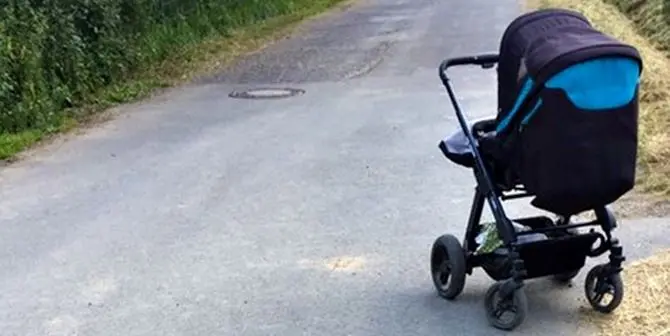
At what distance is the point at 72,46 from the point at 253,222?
500cm

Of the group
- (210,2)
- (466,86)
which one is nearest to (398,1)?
(210,2)

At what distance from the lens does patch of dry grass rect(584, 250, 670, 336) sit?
4.46m

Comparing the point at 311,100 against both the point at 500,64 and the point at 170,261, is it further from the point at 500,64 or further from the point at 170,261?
the point at 500,64

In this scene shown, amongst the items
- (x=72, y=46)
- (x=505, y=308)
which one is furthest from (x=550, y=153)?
(x=72, y=46)

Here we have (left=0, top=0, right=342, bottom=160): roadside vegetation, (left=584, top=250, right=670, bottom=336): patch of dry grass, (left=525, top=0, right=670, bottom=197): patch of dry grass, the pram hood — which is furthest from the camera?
(left=0, top=0, right=342, bottom=160): roadside vegetation

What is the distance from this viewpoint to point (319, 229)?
6168 mm

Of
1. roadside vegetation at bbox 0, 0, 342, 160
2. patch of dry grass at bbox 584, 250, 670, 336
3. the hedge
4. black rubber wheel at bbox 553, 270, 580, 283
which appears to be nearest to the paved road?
black rubber wheel at bbox 553, 270, 580, 283

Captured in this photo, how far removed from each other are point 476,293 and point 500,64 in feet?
3.85

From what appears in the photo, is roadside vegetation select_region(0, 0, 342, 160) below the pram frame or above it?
below

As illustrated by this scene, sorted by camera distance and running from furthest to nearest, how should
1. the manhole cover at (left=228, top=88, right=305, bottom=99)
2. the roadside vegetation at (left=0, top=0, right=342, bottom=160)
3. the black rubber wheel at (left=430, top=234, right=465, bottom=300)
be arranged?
1. the manhole cover at (left=228, top=88, right=305, bottom=99)
2. the roadside vegetation at (left=0, top=0, right=342, bottom=160)
3. the black rubber wheel at (left=430, top=234, right=465, bottom=300)

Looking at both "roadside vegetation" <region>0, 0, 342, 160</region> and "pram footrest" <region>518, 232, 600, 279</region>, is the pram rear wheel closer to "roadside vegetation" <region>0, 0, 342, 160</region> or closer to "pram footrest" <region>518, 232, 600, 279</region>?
"pram footrest" <region>518, 232, 600, 279</region>

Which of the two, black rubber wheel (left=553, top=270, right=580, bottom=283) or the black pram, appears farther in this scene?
black rubber wheel (left=553, top=270, right=580, bottom=283)

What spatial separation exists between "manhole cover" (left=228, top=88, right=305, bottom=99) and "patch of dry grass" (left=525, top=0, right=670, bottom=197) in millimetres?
3728

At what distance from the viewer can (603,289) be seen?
4.62 meters
